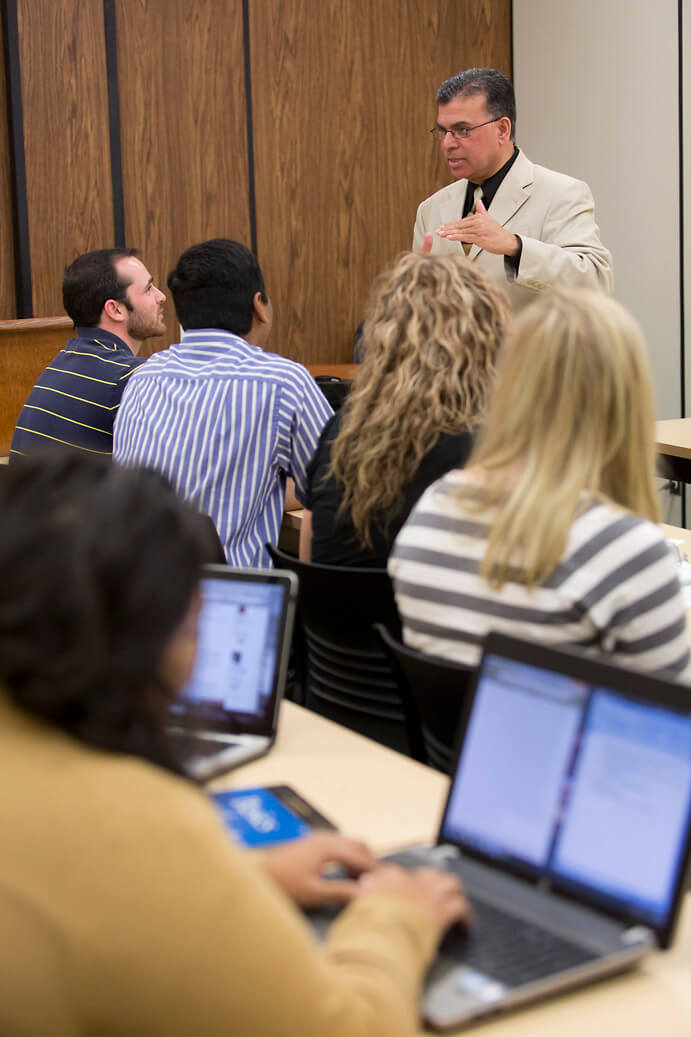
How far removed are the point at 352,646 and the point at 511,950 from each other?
1226 mm

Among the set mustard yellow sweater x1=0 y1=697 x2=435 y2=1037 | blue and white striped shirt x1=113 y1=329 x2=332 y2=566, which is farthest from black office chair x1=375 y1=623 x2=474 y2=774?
blue and white striped shirt x1=113 y1=329 x2=332 y2=566

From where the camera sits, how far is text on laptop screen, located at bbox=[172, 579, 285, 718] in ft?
5.24

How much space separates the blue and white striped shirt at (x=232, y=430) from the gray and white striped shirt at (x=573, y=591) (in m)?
1.01

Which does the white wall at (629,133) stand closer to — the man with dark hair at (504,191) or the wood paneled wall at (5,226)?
the man with dark hair at (504,191)

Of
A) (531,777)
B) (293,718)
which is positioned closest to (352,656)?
(293,718)

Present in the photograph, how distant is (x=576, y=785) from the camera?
3.54 feet

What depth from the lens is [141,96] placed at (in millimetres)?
5113

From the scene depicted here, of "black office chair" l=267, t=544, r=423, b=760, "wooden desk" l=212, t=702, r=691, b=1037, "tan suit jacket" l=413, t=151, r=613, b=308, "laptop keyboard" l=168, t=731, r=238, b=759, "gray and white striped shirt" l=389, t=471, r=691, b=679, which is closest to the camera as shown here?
"laptop keyboard" l=168, t=731, r=238, b=759

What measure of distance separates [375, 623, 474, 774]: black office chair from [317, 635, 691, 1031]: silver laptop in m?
0.38

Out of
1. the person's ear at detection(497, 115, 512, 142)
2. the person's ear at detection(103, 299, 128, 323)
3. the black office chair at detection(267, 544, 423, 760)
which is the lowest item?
the black office chair at detection(267, 544, 423, 760)

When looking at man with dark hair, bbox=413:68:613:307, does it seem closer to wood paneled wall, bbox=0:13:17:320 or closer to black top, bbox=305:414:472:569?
black top, bbox=305:414:472:569

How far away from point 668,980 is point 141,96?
4838 mm

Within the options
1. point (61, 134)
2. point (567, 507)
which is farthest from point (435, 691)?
point (61, 134)

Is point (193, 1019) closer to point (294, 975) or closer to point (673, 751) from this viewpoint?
point (294, 975)
